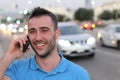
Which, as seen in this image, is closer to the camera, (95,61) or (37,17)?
(37,17)

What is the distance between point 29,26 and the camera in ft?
9.54

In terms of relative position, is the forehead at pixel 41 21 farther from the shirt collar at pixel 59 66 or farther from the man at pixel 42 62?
the shirt collar at pixel 59 66

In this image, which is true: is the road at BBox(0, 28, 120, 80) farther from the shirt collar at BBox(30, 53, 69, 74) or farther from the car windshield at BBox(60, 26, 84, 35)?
the shirt collar at BBox(30, 53, 69, 74)

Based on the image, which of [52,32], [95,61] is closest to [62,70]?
[52,32]

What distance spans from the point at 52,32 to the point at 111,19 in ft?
324

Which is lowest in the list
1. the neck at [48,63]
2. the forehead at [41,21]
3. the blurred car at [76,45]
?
the blurred car at [76,45]

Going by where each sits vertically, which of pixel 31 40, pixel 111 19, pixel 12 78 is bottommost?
pixel 111 19

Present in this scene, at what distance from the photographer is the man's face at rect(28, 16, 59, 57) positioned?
283 cm

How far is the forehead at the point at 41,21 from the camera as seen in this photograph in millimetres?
2871

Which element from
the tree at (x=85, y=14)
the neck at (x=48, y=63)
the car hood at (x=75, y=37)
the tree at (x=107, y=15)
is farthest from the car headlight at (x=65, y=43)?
the tree at (x=85, y=14)

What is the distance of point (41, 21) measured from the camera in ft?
9.42

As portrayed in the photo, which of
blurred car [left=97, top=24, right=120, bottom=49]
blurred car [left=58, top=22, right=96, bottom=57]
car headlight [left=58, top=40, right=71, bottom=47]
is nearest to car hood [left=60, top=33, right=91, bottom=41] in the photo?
blurred car [left=58, top=22, right=96, bottom=57]

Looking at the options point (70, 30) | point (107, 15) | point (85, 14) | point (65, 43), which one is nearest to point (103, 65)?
point (65, 43)

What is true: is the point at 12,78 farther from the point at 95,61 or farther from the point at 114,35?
the point at 114,35
